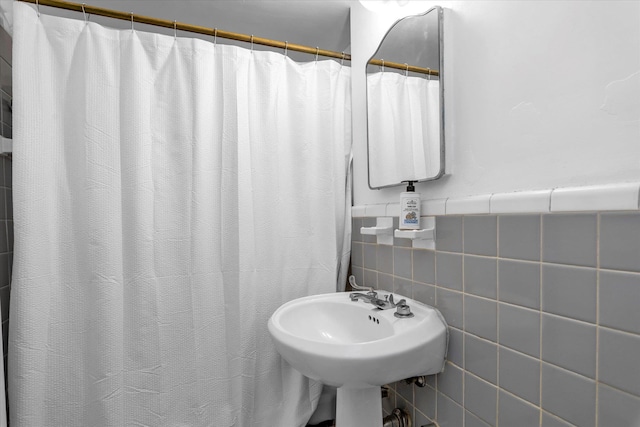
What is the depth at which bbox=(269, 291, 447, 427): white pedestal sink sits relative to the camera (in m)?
0.85

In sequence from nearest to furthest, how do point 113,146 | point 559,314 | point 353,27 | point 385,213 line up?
point 559,314, point 113,146, point 385,213, point 353,27

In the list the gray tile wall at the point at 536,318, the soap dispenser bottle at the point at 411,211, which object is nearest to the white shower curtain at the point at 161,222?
the soap dispenser bottle at the point at 411,211

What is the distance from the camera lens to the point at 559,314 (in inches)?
27.8

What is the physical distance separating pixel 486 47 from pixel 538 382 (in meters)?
0.87

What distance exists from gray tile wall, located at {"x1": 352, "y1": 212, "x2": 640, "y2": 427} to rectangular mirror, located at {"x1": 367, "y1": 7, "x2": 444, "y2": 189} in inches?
10.5

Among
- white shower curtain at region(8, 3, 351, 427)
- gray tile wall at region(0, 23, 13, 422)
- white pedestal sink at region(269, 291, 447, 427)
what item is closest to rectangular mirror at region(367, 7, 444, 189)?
white shower curtain at region(8, 3, 351, 427)

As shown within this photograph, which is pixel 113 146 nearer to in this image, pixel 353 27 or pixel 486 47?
pixel 353 27

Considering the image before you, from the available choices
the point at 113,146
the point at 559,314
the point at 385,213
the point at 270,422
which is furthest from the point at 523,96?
the point at 270,422

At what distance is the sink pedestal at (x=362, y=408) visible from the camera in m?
1.04

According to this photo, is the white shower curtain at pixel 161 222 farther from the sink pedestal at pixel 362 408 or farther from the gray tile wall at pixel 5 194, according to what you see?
the sink pedestal at pixel 362 408

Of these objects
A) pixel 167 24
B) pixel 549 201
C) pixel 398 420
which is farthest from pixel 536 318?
pixel 167 24

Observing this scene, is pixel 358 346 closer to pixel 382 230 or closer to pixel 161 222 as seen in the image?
pixel 382 230

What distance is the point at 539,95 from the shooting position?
0.75m

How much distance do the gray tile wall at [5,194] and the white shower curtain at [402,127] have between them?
1444 mm
